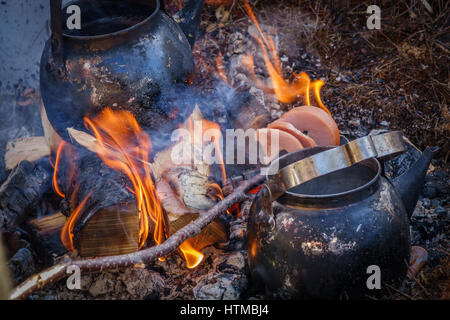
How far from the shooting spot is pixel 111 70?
2365 millimetres

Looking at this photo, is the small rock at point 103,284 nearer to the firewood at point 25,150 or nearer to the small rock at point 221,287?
the small rock at point 221,287

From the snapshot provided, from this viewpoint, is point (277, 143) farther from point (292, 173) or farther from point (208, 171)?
point (292, 173)

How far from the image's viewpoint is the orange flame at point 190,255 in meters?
2.44

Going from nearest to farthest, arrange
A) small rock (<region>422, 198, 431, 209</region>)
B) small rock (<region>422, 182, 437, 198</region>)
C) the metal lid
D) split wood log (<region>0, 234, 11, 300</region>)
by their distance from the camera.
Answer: the metal lid < split wood log (<region>0, 234, 11, 300</region>) < small rock (<region>422, 198, 431, 209</region>) < small rock (<region>422, 182, 437, 198</region>)

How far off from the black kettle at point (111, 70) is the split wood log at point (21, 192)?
416mm

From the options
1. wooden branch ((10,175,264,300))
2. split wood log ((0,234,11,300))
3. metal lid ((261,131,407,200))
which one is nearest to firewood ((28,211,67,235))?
split wood log ((0,234,11,300))

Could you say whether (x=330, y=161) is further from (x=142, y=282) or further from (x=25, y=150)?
(x=25, y=150)

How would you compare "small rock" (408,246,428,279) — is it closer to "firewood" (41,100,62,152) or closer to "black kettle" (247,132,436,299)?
"black kettle" (247,132,436,299)

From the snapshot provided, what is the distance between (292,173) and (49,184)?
1996 mm

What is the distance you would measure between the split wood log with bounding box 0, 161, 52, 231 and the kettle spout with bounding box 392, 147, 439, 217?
2.36 meters

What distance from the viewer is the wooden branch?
1.95 meters

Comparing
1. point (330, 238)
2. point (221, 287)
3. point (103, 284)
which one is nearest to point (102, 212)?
point (103, 284)

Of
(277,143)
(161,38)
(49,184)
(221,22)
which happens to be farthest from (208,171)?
(221,22)

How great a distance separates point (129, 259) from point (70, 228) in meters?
0.55
